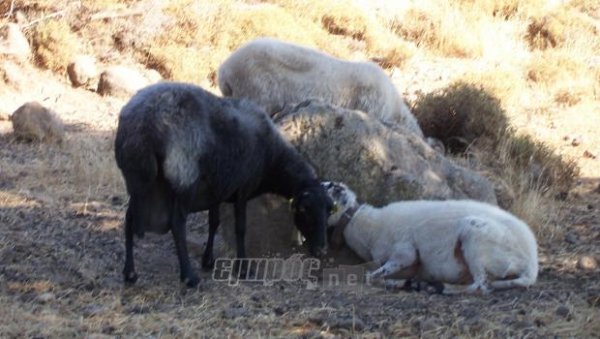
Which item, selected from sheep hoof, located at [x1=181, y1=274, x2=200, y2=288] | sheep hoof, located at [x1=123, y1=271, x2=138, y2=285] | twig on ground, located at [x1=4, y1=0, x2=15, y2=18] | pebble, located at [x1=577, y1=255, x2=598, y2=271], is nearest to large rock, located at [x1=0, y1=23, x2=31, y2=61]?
twig on ground, located at [x1=4, y1=0, x2=15, y2=18]

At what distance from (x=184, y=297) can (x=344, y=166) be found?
222 cm

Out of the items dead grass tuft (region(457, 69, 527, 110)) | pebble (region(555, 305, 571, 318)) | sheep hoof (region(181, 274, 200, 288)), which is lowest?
dead grass tuft (region(457, 69, 527, 110))

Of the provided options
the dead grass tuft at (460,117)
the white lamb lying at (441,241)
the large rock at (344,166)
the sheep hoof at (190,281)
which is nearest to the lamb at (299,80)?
the dead grass tuft at (460,117)

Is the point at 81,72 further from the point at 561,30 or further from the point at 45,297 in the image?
the point at 561,30

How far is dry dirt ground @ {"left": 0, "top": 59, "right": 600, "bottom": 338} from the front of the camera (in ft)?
19.0

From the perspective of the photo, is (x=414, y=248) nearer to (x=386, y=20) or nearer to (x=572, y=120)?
(x=572, y=120)

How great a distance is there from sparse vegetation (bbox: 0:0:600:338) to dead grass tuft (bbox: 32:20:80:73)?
21mm

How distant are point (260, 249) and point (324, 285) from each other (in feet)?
3.09

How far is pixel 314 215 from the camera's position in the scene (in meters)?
7.46

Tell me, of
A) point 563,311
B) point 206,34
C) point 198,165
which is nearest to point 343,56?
point 206,34

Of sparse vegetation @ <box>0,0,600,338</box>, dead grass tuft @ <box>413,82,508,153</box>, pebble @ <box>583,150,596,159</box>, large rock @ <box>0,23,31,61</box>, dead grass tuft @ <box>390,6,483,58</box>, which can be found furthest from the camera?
dead grass tuft @ <box>390,6,483,58</box>

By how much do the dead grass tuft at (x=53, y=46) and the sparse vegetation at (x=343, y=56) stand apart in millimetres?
21

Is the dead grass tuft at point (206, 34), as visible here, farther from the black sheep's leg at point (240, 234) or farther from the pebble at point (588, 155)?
the black sheep's leg at point (240, 234)

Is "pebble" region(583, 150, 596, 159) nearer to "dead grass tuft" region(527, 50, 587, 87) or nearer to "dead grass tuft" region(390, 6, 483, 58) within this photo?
"dead grass tuft" region(527, 50, 587, 87)
